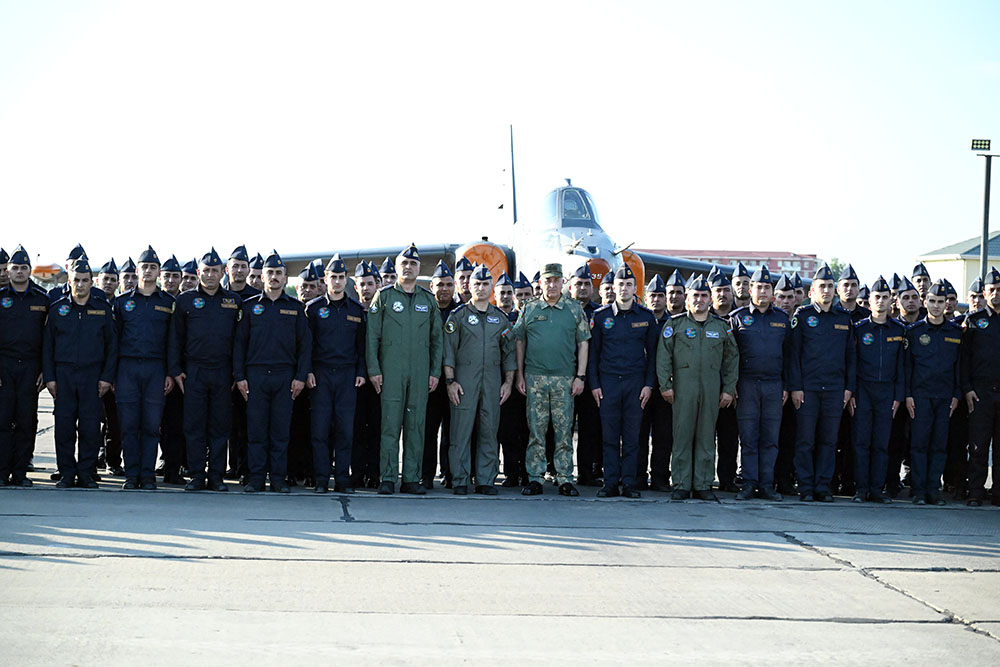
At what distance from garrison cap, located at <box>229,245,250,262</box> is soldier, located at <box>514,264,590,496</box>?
2.70 metres

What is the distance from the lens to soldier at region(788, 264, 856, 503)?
9117 millimetres

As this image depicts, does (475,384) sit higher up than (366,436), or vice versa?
(475,384)

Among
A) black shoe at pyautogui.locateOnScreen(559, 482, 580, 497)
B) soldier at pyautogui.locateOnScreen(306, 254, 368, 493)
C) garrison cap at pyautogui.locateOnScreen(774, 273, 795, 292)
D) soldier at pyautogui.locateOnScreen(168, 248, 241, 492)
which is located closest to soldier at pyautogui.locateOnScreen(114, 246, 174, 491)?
soldier at pyautogui.locateOnScreen(168, 248, 241, 492)

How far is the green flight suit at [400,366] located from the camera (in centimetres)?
888

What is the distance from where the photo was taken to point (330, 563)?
6.09 m

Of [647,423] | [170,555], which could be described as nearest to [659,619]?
[170,555]

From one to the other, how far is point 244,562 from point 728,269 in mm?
18998

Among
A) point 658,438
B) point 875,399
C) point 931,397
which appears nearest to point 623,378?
point 658,438

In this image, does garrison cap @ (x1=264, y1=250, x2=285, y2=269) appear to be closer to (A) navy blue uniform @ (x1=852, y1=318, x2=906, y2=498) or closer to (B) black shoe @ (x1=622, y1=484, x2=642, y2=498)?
(B) black shoe @ (x1=622, y1=484, x2=642, y2=498)

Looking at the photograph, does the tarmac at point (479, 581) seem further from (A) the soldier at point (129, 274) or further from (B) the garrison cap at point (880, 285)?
(A) the soldier at point (129, 274)

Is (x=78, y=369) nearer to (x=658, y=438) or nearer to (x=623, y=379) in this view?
(x=623, y=379)

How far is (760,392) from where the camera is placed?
9039mm

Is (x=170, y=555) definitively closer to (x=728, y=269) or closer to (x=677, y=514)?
(x=677, y=514)

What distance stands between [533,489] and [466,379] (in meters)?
1.16
